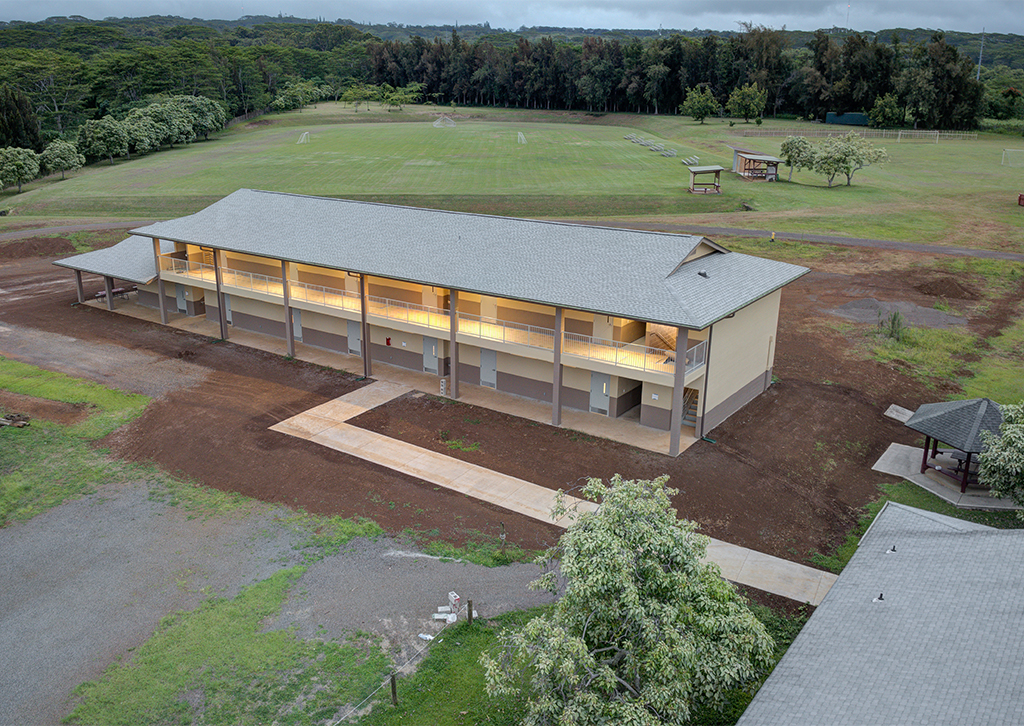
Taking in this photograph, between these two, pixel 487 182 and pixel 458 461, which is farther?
pixel 487 182

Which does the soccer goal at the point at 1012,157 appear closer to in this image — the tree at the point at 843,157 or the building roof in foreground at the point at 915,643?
the tree at the point at 843,157

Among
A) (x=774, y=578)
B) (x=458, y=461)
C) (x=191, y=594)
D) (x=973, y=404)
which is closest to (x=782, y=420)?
(x=973, y=404)

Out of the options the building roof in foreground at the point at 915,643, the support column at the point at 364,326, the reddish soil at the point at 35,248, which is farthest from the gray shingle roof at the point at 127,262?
the building roof in foreground at the point at 915,643

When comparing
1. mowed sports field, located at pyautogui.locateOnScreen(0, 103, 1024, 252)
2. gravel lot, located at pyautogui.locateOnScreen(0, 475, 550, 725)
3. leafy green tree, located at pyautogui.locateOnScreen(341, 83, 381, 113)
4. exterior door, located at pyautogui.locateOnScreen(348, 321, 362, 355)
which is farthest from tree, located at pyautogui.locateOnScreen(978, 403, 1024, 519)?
leafy green tree, located at pyautogui.locateOnScreen(341, 83, 381, 113)

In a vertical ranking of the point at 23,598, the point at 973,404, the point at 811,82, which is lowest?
the point at 23,598

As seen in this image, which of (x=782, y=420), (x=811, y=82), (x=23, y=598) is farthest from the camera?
(x=811, y=82)

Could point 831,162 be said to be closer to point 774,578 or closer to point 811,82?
point 811,82

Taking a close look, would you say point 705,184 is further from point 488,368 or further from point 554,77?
point 554,77
